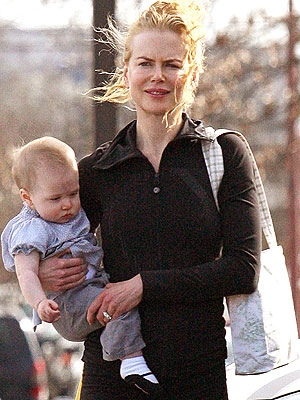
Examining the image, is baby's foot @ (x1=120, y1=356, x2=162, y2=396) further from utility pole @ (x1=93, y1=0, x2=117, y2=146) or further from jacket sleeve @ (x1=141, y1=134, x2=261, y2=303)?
utility pole @ (x1=93, y1=0, x2=117, y2=146)

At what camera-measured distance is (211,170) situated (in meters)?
2.76

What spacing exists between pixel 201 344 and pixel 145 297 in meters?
0.21

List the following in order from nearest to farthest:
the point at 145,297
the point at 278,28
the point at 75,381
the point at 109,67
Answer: the point at 145,297 < the point at 109,67 < the point at 75,381 < the point at 278,28

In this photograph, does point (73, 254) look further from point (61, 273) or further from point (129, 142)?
point (129, 142)

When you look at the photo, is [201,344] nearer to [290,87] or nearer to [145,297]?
[145,297]

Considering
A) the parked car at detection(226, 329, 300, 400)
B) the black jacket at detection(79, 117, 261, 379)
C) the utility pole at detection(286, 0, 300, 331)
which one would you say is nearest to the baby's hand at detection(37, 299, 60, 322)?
the black jacket at detection(79, 117, 261, 379)

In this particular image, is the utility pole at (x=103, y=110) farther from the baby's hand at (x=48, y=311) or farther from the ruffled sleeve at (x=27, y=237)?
the baby's hand at (x=48, y=311)

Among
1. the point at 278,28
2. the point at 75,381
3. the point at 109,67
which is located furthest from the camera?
the point at 278,28

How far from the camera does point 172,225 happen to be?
9.05 feet

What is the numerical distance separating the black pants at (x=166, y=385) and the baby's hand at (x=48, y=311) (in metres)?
0.26

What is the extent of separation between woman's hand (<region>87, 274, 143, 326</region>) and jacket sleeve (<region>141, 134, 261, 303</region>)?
0.02m

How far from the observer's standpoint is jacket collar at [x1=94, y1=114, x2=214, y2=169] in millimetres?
2803

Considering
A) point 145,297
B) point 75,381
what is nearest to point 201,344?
point 145,297

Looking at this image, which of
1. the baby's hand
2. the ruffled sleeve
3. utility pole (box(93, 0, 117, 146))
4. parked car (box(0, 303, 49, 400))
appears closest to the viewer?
the baby's hand
